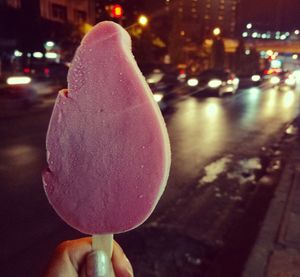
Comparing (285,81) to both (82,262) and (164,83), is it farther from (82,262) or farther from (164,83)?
(82,262)

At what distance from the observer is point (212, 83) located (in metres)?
23.3

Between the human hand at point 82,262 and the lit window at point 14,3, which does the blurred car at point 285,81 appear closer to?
the lit window at point 14,3

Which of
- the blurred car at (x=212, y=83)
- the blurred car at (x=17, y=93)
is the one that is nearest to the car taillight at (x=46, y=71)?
the blurred car at (x=17, y=93)

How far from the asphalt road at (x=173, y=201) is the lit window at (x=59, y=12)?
80.8 ft

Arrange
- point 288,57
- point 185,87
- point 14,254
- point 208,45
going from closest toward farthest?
point 14,254, point 185,87, point 208,45, point 288,57

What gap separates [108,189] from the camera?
153 centimetres

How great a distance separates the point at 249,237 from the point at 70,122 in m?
4.15

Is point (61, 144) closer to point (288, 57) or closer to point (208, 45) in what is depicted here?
point (208, 45)

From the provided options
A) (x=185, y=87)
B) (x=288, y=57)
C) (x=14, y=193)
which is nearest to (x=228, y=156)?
(x=14, y=193)

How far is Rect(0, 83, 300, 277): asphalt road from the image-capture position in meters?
4.56

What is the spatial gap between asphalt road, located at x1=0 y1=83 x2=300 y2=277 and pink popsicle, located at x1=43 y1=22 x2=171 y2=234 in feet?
9.79

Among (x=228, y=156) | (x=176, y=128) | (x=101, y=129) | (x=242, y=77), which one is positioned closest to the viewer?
(x=101, y=129)

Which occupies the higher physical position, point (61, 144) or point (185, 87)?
point (61, 144)

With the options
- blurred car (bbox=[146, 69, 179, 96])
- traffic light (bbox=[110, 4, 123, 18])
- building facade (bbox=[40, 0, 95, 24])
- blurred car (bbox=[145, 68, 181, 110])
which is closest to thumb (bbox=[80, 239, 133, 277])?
traffic light (bbox=[110, 4, 123, 18])
